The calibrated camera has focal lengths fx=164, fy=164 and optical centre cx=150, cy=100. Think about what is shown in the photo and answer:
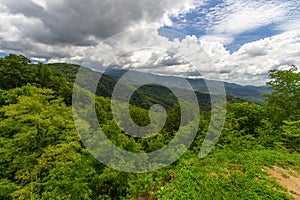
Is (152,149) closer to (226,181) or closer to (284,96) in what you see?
(226,181)

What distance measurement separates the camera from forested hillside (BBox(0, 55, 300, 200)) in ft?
20.5

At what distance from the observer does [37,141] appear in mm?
13656

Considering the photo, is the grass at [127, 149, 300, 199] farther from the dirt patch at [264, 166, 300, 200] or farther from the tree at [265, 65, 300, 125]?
the tree at [265, 65, 300, 125]

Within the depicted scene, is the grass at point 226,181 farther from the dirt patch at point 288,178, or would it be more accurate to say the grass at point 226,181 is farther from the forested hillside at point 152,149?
the dirt patch at point 288,178

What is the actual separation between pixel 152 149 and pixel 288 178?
10.6m

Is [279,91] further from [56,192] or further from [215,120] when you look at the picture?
[56,192]

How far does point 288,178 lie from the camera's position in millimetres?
6625

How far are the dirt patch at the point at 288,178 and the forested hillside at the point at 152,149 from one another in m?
0.16

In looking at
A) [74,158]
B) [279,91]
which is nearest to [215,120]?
[279,91]

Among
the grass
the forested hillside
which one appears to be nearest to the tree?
the forested hillside

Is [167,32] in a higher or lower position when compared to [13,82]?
higher

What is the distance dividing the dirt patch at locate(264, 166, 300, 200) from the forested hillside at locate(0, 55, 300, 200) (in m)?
0.16

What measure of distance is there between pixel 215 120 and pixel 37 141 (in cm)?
1578

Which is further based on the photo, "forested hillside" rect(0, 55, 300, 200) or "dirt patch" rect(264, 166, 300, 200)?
"forested hillside" rect(0, 55, 300, 200)
